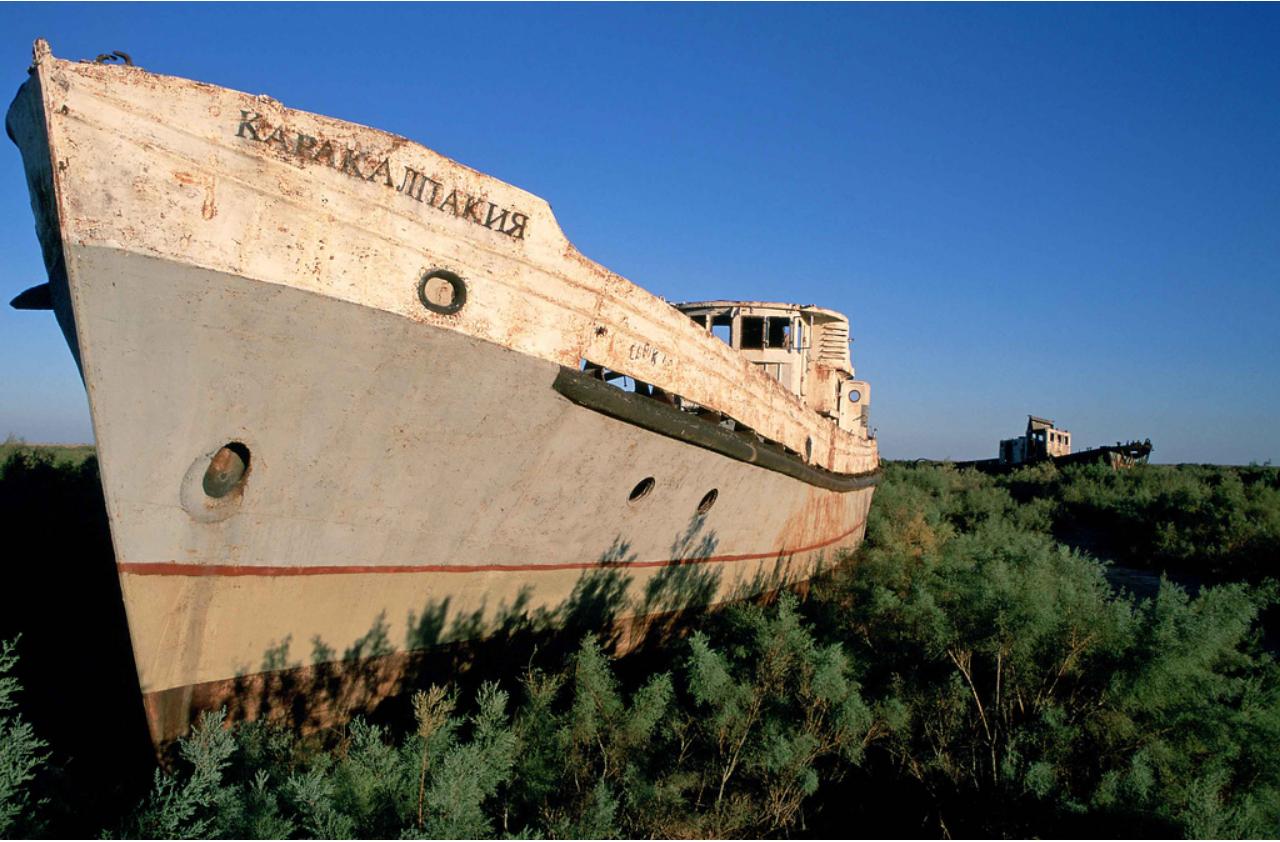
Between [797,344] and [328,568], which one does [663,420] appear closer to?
[328,568]

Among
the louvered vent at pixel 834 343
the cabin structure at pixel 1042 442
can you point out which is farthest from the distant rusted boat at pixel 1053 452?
the louvered vent at pixel 834 343

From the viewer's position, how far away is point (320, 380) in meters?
3.70

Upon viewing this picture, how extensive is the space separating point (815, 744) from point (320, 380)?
3869 millimetres

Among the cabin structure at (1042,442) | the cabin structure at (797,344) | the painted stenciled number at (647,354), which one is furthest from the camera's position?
the cabin structure at (1042,442)

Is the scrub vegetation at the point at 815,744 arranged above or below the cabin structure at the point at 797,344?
below

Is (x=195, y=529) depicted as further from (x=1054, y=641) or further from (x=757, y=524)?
(x=1054, y=641)

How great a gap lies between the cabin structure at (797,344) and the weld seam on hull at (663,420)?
1.89 meters

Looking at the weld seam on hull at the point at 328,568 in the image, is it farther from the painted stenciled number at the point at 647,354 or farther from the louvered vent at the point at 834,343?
the louvered vent at the point at 834,343

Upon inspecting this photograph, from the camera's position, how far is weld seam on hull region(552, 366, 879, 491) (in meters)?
4.39

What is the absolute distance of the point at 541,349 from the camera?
423cm

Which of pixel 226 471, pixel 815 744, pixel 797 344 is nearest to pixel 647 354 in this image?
pixel 226 471

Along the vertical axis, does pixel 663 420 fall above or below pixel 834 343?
below

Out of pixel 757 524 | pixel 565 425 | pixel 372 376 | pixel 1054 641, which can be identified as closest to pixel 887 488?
pixel 757 524

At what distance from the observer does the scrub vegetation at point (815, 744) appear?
3.33 meters
